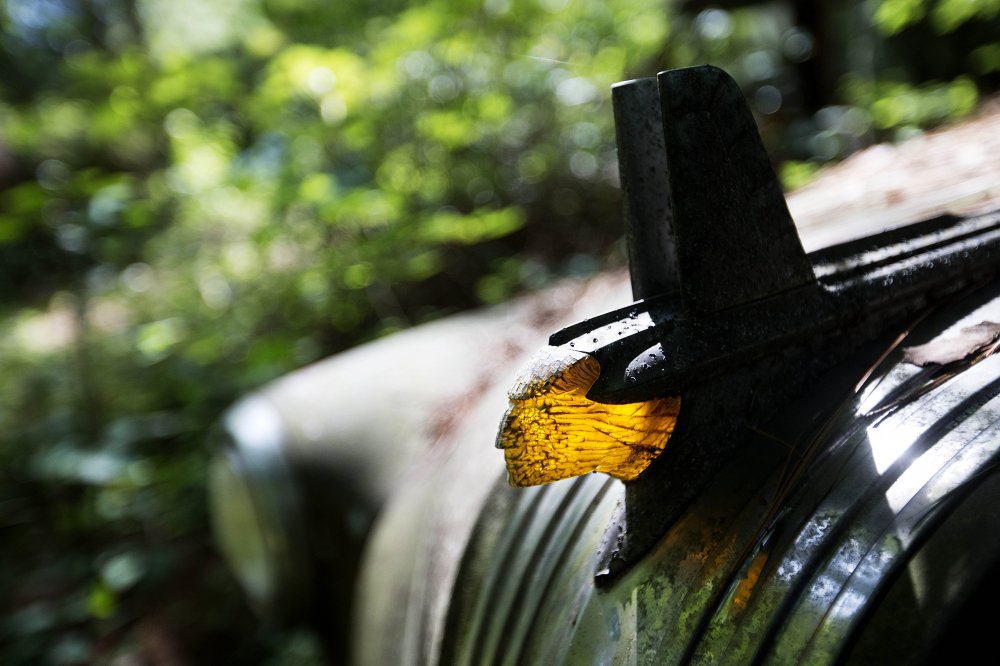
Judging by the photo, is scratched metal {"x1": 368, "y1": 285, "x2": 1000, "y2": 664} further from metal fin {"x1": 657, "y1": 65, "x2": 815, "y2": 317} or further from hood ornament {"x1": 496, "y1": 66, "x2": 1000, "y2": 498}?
metal fin {"x1": 657, "y1": 65, "x2": 815, "y2": 317}

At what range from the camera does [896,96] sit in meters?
3.41

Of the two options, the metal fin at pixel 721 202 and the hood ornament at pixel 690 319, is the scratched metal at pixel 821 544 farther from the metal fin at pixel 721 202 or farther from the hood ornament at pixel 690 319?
the metal fin at pixel 721 202

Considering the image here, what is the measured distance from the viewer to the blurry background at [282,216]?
3213 mm

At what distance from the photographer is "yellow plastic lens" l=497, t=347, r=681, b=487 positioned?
Result: 72 centimetres

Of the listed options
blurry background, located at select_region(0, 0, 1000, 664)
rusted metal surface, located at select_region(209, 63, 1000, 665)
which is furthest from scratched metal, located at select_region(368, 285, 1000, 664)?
blurry background, located at select_region(0, 0, 1000, 664)

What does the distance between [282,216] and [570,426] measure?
131 inches

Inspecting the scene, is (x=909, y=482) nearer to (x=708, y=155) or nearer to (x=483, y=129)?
(x=708, y=155)

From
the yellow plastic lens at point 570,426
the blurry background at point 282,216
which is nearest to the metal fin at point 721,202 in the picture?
the yellow plastic lens at point 570,426

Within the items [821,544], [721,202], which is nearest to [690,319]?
[721,202]

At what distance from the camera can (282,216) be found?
3.77 m

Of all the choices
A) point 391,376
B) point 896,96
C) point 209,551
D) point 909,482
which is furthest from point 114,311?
point 909,482

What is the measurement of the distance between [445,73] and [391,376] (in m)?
2.66

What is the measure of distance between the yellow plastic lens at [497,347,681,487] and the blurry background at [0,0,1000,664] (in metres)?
2.40

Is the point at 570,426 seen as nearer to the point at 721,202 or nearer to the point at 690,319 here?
the point at 690,319
